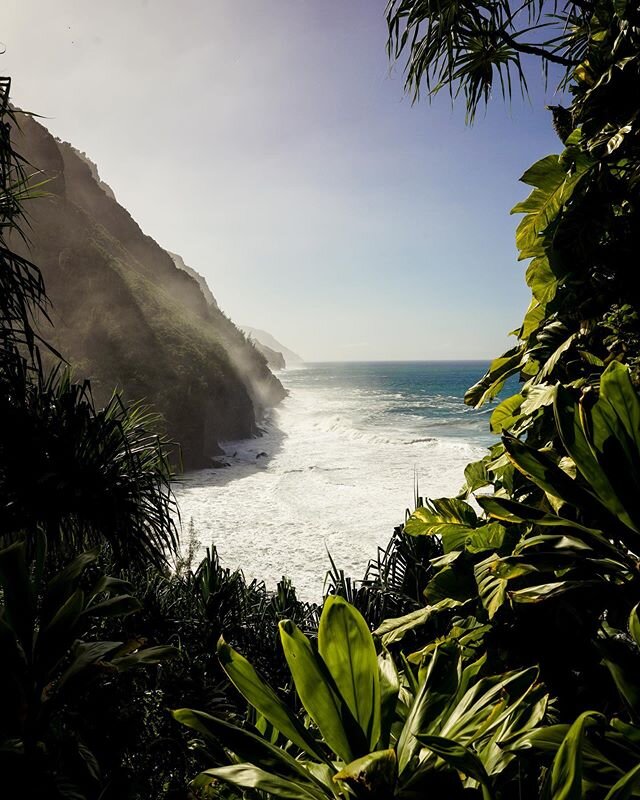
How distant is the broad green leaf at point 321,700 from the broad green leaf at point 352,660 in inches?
0.8

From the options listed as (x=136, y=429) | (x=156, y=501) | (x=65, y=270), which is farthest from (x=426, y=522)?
(x=65, y=270)

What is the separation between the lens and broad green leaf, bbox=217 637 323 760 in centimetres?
98

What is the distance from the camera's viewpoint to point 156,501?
14.5ft

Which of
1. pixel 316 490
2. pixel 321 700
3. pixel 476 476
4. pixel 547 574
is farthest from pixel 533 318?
pixel 316 490

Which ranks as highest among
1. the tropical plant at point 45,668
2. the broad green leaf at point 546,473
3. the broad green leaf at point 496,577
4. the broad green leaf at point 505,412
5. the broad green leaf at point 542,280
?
the broad green leaf at point 542,280

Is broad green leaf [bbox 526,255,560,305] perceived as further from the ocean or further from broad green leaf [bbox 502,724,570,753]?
the ocean

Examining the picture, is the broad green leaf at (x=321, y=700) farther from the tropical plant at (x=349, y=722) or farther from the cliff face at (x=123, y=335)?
the cliff face at (x=123, y=335)

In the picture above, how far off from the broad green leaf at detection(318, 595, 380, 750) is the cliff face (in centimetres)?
1792

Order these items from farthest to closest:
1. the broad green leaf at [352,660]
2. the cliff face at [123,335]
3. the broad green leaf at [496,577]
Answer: the cliff face at [123,335]
the broad green leaf at [496,577]
the broad green leaf at [352,660]

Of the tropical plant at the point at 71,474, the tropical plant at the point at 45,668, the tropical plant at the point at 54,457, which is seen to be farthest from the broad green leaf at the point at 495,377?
the tropical plant at the point at 71,474

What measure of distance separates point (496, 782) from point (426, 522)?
721 millimetres

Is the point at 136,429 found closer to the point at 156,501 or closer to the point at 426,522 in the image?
the point at 156,501

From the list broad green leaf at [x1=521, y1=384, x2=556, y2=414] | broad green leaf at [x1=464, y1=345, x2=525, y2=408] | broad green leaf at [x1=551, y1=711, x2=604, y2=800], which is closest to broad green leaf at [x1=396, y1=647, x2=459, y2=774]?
broad green leaf at [x1=551, y1=711, x2=604, y2=800]

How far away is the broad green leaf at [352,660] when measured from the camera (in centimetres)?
94
